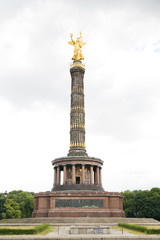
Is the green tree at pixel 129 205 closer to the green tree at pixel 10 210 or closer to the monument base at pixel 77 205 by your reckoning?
the monument base at pixel 77 205

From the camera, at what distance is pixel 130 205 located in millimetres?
50562

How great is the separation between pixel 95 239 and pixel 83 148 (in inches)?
1073

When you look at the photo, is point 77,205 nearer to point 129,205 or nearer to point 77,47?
point 129,205

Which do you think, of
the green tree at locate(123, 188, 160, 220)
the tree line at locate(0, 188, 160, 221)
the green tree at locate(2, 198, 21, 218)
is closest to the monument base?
the green tree at locate(2, 198, 21, 218)

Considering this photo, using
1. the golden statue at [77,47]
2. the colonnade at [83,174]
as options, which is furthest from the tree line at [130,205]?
the golden statue at [77,47]

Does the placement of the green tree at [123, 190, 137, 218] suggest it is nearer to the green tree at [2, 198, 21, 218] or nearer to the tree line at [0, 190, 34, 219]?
the tree line at [0, 190, 34, 219]

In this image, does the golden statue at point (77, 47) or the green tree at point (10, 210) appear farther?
the golden statue at point (77, 47)

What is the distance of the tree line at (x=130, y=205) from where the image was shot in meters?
40.1

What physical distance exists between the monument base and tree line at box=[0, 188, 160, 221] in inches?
358

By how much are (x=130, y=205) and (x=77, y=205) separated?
2347 cm

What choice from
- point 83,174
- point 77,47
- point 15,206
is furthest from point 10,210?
point 77,47

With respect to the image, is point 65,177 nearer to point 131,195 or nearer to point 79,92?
point 79,92

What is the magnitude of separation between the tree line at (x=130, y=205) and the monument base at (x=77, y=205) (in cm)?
910

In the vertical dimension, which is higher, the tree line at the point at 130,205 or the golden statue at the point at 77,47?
the golden statue at the point at 77,47
